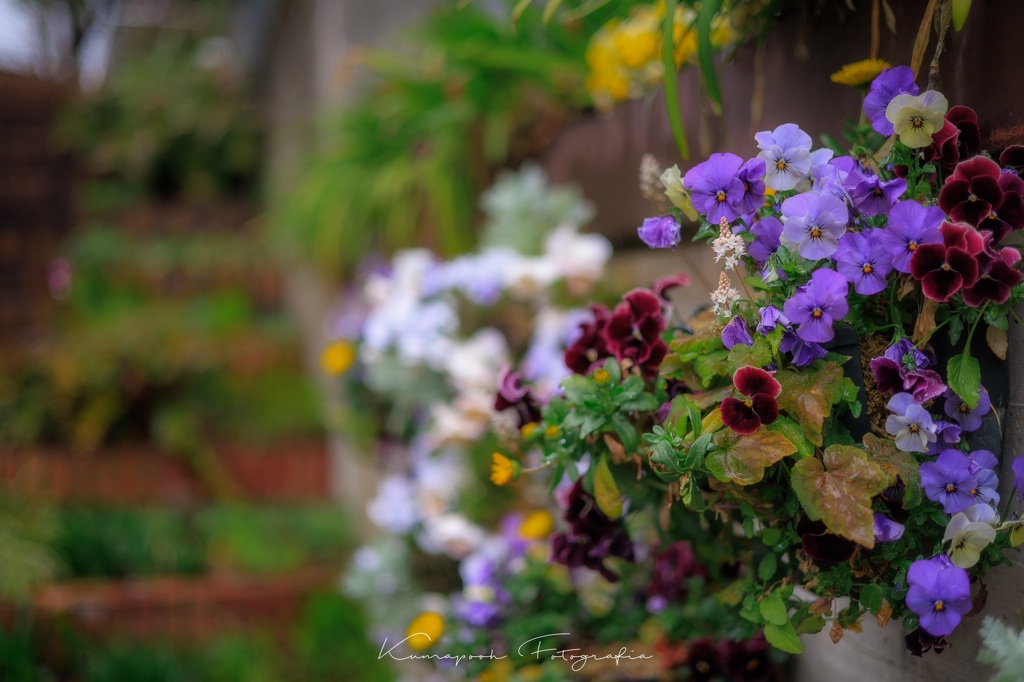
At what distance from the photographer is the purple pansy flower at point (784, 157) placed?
2.62 ft

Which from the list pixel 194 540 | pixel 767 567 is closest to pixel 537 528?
pixel 767 567

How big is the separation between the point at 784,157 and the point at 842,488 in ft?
1.01

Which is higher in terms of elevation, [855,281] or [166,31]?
[166,31]

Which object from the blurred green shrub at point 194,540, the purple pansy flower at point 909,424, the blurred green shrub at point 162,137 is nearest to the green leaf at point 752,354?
the purple pansy flower at point 909,424

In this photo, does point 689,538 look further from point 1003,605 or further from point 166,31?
point 166,31

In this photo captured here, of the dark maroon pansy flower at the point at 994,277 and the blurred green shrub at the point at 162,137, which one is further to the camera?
the blurred green shrub at the point at 162,137

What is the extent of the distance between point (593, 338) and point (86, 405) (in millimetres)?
3013

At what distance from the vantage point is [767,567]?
0.88 meters

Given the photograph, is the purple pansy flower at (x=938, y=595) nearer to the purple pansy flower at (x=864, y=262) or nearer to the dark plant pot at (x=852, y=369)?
the dark plant pot at (x=852, y=369)

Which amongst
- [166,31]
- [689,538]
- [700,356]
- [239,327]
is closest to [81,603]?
[239,327]

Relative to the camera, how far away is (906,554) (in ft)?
2.69

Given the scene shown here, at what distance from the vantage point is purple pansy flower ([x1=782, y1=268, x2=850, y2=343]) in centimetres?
75

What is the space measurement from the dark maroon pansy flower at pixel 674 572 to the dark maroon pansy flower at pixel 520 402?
369 millimetres

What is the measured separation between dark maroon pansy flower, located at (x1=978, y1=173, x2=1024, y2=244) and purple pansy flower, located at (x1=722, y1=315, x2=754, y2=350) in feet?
0.72
